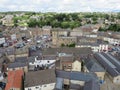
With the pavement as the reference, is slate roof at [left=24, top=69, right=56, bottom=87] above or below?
above

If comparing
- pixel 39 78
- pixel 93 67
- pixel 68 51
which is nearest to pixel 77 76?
pixel 93 67

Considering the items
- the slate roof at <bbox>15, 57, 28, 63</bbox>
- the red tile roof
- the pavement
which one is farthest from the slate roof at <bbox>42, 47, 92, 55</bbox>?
the red tile roof

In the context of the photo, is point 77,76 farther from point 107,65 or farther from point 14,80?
point 14,80

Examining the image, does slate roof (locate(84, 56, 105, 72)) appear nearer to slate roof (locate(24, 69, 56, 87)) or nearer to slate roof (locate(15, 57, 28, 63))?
slate roof (locate(24, 69, 56, 87))

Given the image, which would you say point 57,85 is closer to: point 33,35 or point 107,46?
point 107,46

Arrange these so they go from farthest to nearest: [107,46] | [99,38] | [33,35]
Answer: [33,35] < [99,38] < [107,46]

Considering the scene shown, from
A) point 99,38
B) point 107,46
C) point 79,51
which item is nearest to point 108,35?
point 99,38

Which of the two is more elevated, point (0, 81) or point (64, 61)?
point (64, 61)

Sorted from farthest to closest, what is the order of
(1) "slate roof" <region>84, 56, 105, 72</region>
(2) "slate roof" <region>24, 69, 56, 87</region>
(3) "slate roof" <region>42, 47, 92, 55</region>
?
(3) "slate roof" <region>42, 47, 92, 55</region>
(1) "slate roof" <region>84, 56, 105, 72</region>
(2) "slate roof" <region>24, 69, 56, 87</region>
